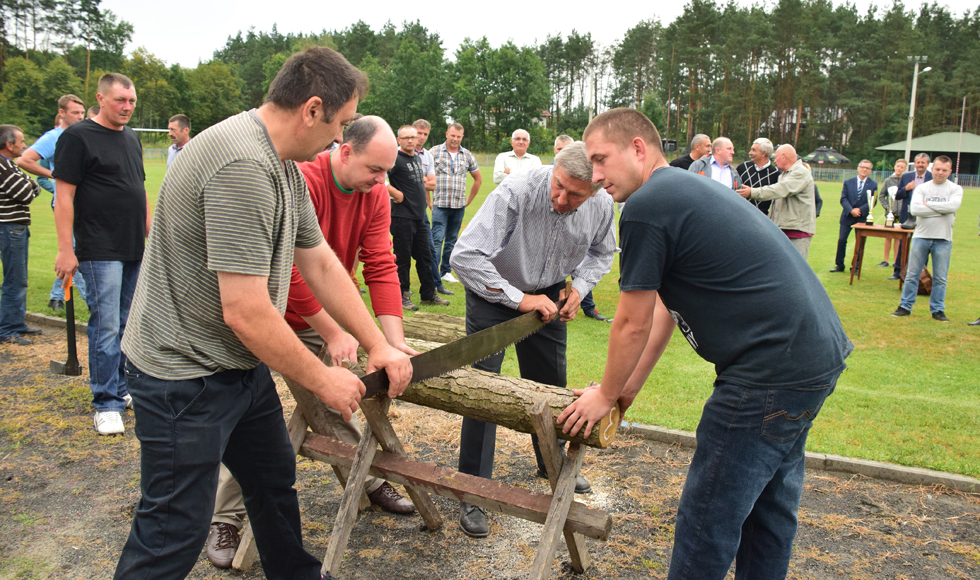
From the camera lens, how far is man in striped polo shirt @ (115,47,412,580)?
6.35 feet

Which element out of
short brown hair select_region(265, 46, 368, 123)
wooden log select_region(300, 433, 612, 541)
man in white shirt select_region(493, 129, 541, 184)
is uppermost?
man in white shirt select_region(493, 129, 541, 184)

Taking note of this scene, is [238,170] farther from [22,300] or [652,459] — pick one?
[22,300]

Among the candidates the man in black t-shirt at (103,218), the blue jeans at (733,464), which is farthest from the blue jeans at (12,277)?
the blue jeans at (733,464)

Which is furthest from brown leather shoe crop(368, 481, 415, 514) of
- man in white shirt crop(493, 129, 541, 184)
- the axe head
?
man in white shirt crop(493, 129, 541, 184)

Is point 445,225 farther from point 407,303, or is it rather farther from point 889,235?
point 889,235

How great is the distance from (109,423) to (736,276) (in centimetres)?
470

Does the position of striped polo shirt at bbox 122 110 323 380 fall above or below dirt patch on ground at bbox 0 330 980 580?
above

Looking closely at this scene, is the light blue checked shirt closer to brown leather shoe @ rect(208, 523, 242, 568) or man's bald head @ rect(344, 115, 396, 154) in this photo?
man's bald head @ rect(344, 115, 396, 154)

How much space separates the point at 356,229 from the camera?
3605 mm

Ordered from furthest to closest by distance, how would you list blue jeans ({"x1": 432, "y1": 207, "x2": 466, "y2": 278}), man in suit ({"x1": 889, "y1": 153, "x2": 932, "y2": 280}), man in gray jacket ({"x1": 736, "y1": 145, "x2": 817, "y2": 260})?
man in suit ({"x1": 889, "y1": 153, "x2": 932, "y2": 280}) < blue jeans ({"x1": 432, "y1": 207, "x2": 466, "y2": 278}) < man in gray jacket ({"x1": 736, "y1": 145, "x2": 817, "y2": 260})

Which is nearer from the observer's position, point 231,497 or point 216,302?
point 216,302

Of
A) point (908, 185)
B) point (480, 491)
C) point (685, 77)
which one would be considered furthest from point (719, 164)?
point (685, 77)

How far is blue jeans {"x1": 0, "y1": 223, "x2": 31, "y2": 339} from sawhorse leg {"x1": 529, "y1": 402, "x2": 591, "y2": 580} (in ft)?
22.4

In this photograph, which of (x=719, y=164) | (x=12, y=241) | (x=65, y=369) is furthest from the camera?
(x=719, y=164)
